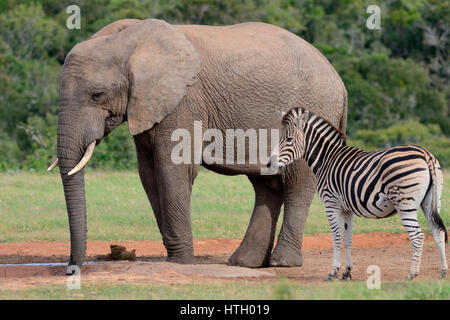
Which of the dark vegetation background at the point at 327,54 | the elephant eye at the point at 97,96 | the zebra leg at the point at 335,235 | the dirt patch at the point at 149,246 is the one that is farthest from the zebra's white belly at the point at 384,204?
the dark vegetation background at the point at 327,54

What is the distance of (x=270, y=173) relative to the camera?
11.3 metres

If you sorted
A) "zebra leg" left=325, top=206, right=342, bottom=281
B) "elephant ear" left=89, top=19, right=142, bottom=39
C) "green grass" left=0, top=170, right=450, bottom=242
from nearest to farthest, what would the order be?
"zebra leg" left=325, top=206, right=342, bottom=281 < "elephant ear" left=89, top=19, right=142, bottom=39 < "green grass" left=0, top=170, right=450, bottom=242

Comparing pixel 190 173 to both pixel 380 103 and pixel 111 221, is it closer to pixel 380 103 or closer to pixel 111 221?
pixel 111 221

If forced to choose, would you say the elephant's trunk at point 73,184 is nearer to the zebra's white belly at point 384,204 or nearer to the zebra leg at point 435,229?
the zebra's white belly at point 384,204

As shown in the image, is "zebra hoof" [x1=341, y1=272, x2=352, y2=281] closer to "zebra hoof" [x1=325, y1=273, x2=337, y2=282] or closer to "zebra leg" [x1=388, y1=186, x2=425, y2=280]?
"zebra hoof" [x1=325, y1=273, x2=337, y2=282]

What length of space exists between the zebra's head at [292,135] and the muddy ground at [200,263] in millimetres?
1305

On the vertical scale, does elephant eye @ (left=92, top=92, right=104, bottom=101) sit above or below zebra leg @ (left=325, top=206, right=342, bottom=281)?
above

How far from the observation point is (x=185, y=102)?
10945 millimetres

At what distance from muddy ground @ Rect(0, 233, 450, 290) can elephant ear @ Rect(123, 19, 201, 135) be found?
63.4 inches

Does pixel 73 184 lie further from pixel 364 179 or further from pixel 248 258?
pixel 364 179

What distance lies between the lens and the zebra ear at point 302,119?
32.8ft

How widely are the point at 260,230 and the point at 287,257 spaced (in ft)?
A: 1.53

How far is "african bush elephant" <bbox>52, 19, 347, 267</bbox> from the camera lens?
34.8ft

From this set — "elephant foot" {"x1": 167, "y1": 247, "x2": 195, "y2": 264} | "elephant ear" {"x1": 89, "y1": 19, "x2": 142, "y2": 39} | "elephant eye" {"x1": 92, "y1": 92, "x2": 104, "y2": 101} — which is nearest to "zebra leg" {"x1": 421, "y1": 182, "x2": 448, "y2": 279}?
"elephant foot" {"x1": 167, "y1": 247, "x2": 195, "y2": 264}
